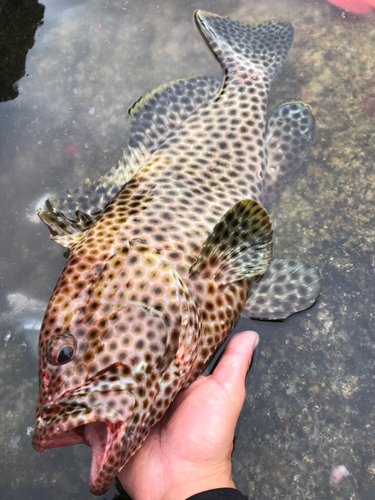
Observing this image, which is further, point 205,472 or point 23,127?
point 23,127

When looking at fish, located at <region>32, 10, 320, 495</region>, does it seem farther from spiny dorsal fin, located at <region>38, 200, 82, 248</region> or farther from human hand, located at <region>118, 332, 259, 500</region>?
human hand, located at <region>118, 332, 259, 500</region>

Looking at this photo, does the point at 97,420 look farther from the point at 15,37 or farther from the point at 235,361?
the point at 15,37

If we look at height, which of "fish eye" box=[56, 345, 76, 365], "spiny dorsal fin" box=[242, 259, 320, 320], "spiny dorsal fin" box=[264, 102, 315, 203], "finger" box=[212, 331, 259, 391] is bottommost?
"spiny dorsal fin" box=[242, 259, 320, 320]

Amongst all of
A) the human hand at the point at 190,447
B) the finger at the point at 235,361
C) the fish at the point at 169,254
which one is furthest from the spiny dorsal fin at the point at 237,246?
the human hand at the point at 190,447

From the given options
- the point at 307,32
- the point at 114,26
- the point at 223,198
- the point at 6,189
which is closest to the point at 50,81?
the point at 114,26

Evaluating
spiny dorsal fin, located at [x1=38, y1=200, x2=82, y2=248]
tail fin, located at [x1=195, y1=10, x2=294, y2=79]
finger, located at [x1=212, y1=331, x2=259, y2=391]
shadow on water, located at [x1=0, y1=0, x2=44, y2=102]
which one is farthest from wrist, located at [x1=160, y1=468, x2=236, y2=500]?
shadow on water, located at [x1=0, y1=0, x2=44, y2=102]

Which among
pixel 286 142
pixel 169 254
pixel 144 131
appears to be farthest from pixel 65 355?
pixel 286 142

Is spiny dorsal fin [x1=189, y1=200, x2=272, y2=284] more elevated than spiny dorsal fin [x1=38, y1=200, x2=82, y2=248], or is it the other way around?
spiny dorsal fin [x1=38, y1=200, x2=82, y2=248]

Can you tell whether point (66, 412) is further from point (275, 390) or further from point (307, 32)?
point (307, 32)
